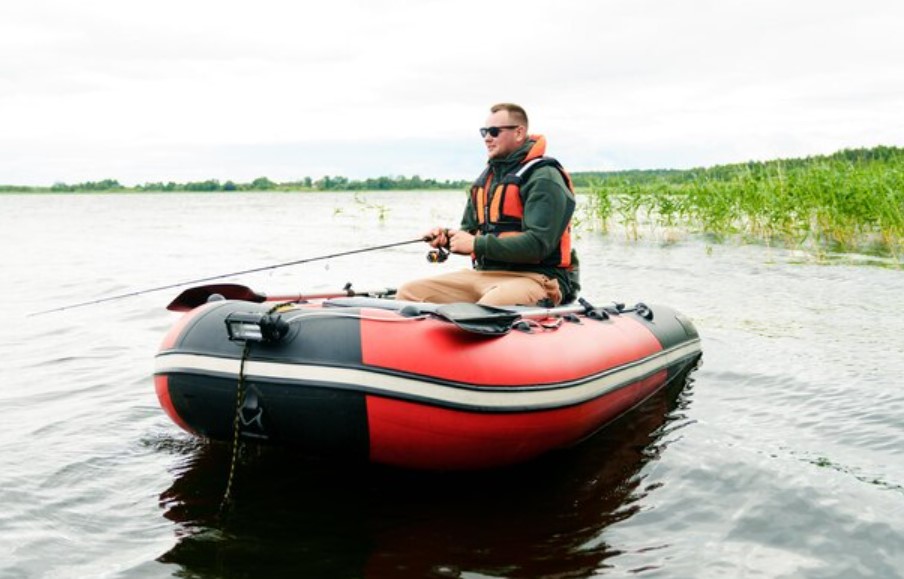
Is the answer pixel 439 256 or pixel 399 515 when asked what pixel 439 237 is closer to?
pixel 439 256

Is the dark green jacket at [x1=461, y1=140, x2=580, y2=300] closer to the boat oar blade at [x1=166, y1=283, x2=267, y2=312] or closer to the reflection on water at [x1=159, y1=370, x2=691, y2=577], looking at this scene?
the reflection on water at [x1=159, y1=370, x2=691, y2=577]

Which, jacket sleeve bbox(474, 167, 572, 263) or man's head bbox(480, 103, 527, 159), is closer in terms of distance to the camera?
jacket sleeve bbox(474, 167, 572, 263)

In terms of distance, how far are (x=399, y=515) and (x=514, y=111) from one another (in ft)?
8.68

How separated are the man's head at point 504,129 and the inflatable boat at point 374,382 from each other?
4.99ft

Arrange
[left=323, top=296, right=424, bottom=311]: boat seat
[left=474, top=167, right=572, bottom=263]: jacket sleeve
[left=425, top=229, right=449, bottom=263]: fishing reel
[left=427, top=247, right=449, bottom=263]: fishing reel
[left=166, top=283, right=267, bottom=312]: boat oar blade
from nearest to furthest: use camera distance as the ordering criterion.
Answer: [left=323, top=296, right=424, bottom=311]: boat seat < [left=166, top=283, right=267, bottom=312]: boat oar blade < [left=474, top=167, right=572, bottom=263]: jacket sleeve < [left=425, top=229, right=449, bottom=263]: fishing reel < [left=427, top=247, right=449, bottom=263]: fishing reel

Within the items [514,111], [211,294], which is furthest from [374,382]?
[514,111]

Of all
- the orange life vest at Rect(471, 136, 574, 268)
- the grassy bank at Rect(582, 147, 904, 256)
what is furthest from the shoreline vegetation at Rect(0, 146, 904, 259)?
the orange life vest at Rect(471, 136, 574, 268)

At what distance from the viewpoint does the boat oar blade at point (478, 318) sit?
3.81m

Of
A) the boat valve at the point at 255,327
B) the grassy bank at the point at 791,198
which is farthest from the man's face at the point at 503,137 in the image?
the grassy bank at the point at 791,198

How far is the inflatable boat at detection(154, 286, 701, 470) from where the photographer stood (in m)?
3.66

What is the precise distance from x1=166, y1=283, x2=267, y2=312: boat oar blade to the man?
0.97 meters

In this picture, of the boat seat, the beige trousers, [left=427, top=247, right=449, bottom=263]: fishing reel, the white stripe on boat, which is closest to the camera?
the white stripe on boat

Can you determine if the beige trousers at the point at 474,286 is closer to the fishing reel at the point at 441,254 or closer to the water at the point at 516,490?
the fishing reel at the point at 441,254

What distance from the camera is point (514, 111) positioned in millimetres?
5340
